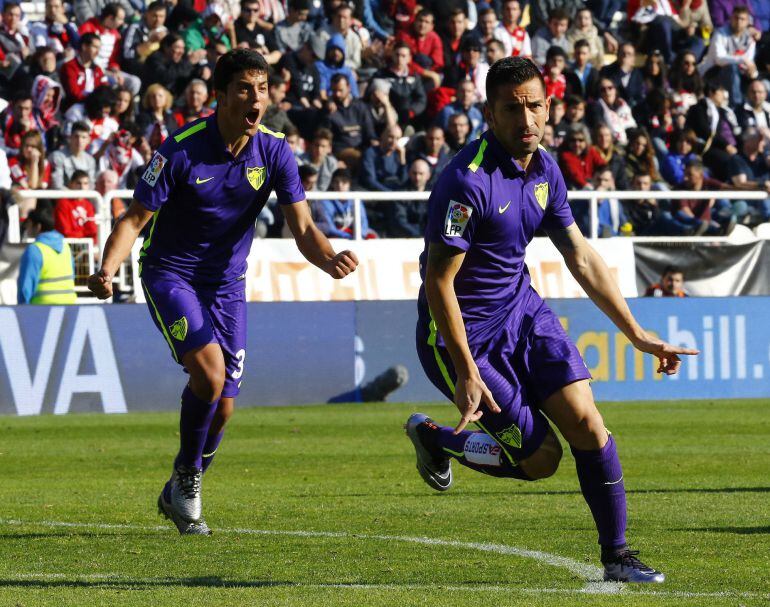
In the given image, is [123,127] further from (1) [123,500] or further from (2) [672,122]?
(1) [123,500]

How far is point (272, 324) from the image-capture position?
58.6 feet

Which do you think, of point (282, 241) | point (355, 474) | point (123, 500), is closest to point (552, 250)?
point (282, 241)

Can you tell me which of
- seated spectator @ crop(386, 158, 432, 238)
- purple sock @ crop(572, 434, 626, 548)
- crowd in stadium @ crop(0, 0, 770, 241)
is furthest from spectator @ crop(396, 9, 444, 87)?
purple sock @ crop(572, 434, 626, 548)

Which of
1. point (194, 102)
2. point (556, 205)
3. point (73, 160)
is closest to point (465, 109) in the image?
point (194, 102)

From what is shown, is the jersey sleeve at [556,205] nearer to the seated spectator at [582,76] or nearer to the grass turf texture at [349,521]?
the grass turf texture at [349,521]

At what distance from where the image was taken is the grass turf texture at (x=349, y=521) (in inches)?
251

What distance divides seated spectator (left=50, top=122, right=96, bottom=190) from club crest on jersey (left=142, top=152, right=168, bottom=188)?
11341 mm

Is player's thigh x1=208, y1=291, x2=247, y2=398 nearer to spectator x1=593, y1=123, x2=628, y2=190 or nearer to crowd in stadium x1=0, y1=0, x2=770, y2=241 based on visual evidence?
crowd in stadium x1=0, y1=0, x2=770, y2=241

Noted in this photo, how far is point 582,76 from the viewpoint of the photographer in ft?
78.6

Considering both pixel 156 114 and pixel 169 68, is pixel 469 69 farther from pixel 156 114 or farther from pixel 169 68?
pixel 156 114

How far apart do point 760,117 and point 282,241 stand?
979cm

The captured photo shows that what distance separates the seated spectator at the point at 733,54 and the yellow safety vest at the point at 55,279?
1257cm

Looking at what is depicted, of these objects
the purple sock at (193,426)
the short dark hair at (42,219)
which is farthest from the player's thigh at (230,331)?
the short dark hair at (42,219)

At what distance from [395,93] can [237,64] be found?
14780mm
